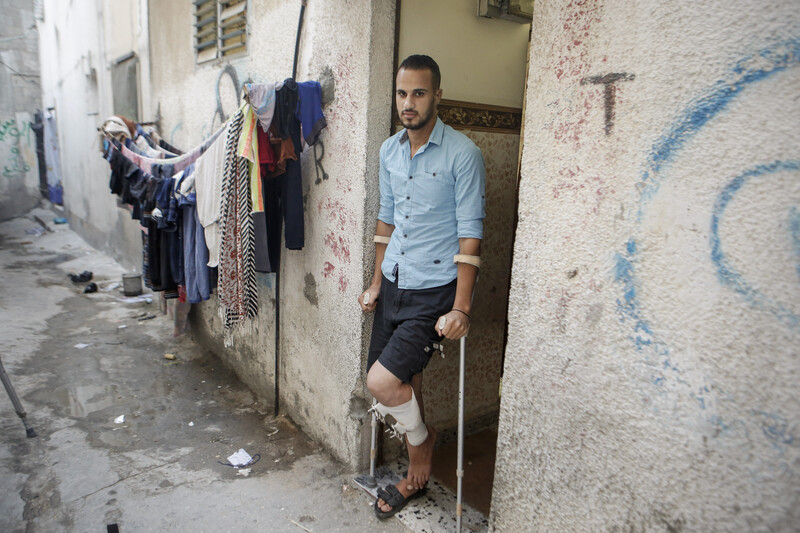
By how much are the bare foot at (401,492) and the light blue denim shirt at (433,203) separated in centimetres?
112

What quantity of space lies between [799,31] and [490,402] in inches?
117

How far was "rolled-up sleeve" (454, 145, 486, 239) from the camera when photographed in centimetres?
237

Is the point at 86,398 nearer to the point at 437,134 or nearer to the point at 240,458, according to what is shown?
the point at 240,458

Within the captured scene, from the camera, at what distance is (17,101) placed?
530 inches

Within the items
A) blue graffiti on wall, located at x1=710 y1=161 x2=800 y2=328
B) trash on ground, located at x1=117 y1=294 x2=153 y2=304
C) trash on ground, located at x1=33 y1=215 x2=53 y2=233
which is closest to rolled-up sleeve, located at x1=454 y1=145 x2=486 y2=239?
blue graffiti on wall, located at x1=710 y1=161 x2=800 y2=328

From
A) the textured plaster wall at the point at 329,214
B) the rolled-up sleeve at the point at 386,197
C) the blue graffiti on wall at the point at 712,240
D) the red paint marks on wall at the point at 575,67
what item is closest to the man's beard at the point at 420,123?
the rolled-up sleeve at the point at 386,197

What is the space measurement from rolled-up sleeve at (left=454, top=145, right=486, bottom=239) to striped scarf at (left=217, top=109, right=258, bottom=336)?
4.89 ft

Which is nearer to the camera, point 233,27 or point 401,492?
point 401,492

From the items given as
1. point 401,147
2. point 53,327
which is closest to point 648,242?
point 401,147

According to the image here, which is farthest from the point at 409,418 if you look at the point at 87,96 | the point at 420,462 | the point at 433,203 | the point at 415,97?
the point at 87,96

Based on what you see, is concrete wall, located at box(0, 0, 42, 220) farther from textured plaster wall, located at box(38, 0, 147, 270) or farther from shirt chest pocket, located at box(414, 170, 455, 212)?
shirt chest pocket, located at box(414, 170, 455, 212)

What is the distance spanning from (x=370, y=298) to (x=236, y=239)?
3.63ft

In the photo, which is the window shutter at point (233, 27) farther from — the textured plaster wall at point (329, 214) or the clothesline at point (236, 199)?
the clothesline at point (236, 199)

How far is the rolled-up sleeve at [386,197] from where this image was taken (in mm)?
2717
